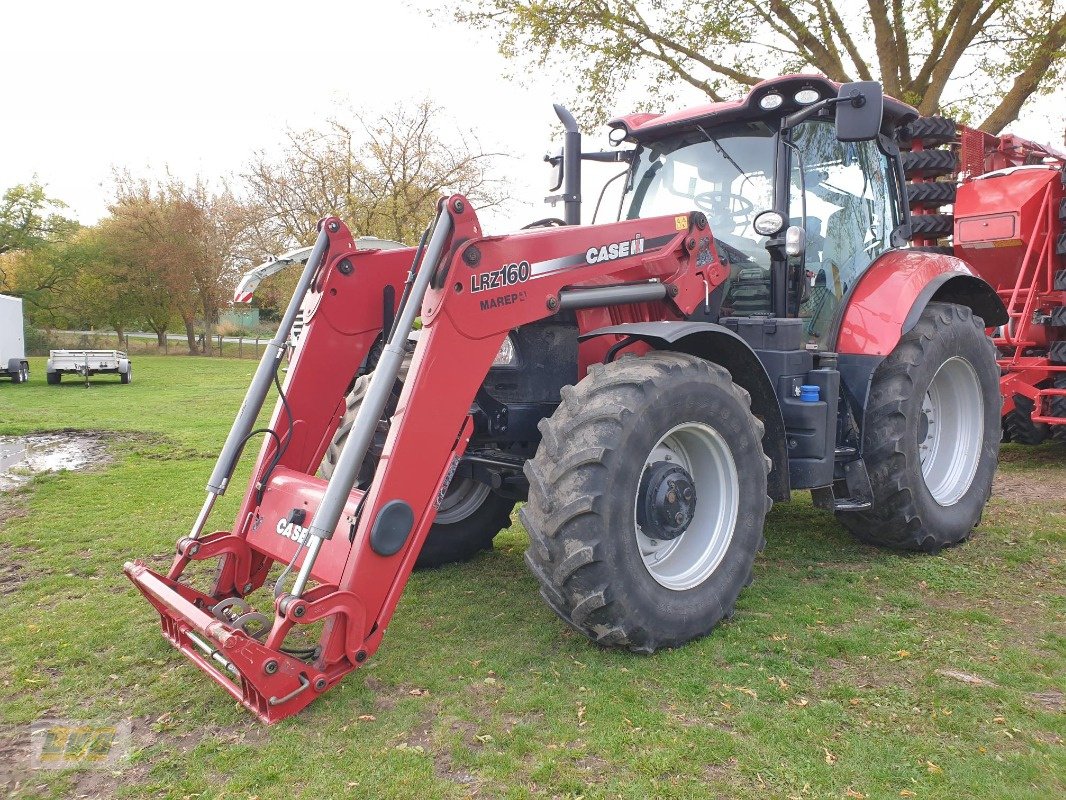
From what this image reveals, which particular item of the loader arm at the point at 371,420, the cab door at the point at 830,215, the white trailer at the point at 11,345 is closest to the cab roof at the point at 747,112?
the cab door at the point at 830,215

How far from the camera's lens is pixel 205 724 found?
3119 mm

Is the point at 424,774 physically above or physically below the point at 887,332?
below

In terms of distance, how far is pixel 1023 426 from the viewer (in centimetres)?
870

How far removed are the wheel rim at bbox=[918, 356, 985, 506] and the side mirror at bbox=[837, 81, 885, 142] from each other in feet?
6.67

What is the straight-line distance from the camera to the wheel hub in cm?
375

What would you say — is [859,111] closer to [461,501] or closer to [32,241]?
[461,501]

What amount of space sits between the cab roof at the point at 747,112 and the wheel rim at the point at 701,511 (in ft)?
6.47

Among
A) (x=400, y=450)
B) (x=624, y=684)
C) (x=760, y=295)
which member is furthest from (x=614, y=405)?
Answer: (x=760, y=295)

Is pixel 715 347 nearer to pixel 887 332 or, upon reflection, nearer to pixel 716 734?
pixel 887 332

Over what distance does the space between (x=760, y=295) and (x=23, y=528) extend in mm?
5395

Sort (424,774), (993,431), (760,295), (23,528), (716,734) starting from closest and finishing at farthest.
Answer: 1. (424,774)
2. (716,734)
3. (760,295)
4. (993,431)
5. (23,528)

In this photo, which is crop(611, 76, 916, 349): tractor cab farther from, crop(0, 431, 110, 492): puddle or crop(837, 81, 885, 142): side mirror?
crop(0, 431, 110, 492): puddle
